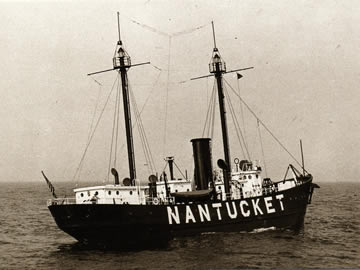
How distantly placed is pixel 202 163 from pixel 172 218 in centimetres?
393

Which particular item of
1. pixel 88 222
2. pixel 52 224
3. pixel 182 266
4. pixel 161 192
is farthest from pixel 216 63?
pixel 52 224

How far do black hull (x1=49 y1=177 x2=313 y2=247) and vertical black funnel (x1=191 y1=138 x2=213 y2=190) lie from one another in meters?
2.04

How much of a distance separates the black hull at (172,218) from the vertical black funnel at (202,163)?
2040 mm

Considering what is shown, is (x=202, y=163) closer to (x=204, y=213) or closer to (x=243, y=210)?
(x=204, y=213)

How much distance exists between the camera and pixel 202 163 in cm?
2416

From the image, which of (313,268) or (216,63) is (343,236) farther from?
(216,63)

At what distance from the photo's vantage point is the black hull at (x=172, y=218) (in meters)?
20.1

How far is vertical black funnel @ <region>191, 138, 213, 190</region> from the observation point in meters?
24.0

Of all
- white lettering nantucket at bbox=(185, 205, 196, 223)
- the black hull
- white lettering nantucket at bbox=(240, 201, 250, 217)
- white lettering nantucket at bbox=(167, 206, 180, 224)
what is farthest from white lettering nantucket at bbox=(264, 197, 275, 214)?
white lettering nantucket at bbox=(167, 206, 180, 224)

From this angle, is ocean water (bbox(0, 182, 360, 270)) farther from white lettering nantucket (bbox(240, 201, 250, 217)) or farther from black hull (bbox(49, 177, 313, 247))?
white lettering nantucket (bbox(240, 201, 250, 217))

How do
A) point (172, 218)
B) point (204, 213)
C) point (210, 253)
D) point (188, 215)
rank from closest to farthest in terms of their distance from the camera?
1. point (210, 253)
2. point (172, 218)
3. point (188, 215)
4. point (204, 213)

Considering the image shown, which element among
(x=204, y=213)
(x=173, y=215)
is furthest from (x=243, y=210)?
(x=173, y=215)

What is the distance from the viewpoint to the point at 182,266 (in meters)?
16.6

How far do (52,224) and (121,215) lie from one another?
15.7 m
